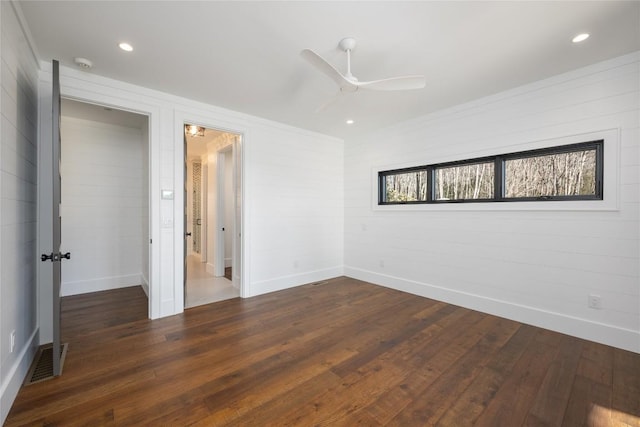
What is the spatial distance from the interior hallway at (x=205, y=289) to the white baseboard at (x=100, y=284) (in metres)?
0.90

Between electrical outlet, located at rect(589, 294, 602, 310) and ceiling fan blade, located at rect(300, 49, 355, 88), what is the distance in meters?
3.16

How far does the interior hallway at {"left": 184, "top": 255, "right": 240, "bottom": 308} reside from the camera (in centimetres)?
380

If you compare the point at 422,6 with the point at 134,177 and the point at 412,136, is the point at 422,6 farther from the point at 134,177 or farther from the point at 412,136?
the point at 134,177

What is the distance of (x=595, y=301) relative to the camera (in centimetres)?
265

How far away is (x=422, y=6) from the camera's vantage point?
1.89m

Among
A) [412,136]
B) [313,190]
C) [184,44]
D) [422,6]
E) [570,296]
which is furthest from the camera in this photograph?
[313,190]

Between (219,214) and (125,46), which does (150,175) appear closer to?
(125,46)

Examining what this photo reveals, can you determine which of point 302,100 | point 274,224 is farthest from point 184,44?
point 274,224

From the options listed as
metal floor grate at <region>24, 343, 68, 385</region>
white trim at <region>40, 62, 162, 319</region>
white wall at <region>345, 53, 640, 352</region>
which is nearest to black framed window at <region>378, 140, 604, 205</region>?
white wall at <region>345, 53, 640, 352</region>

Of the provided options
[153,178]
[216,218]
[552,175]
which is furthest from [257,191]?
[552,175]

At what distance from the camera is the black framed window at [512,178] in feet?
9.05

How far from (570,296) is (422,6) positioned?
10.4 ft

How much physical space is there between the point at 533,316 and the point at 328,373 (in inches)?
98.8

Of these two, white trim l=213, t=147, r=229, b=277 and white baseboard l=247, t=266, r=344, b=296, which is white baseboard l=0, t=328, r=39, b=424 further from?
white trim l=213, t=147, r=229, b=277
